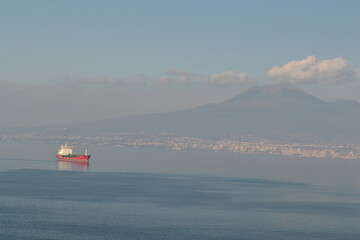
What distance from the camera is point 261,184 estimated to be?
456 ft

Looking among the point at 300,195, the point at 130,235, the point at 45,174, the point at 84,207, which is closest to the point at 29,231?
the point at 130,235

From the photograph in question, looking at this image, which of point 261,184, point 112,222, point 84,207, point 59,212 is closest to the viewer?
point 112,222

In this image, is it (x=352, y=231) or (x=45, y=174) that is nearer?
(x=352, y=231)

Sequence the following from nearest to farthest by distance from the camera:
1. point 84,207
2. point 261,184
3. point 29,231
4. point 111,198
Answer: point 29,231 → point 84,207 → point 111,198 → point 261,184

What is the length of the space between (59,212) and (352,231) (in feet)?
135

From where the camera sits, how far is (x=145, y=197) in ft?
335

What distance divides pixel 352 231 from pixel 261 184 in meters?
63.6

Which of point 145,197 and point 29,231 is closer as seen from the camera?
point 29,231

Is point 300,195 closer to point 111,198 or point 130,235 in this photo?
point 111,198

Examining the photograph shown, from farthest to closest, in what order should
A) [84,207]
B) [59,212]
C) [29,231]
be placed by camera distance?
[84,207], [59,212], [29,231]

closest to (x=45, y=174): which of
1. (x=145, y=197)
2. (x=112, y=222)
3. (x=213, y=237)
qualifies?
(x=145, y=197)

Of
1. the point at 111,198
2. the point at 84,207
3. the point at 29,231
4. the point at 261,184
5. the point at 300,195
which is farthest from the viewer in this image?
the point at 261,184

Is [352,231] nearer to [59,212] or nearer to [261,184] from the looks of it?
[59,212]

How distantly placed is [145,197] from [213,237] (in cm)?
3491
